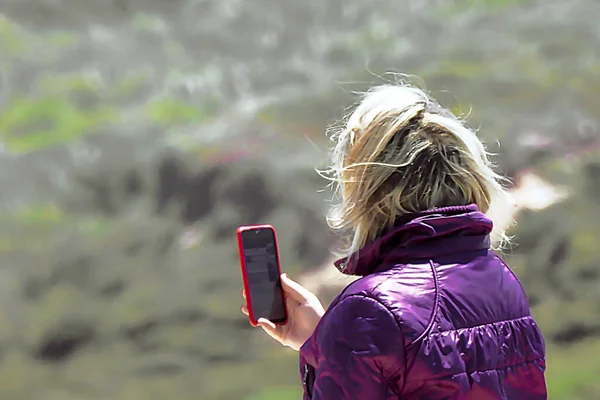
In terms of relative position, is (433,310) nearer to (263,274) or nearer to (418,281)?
(418,281)

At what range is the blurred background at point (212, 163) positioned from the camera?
264 cm

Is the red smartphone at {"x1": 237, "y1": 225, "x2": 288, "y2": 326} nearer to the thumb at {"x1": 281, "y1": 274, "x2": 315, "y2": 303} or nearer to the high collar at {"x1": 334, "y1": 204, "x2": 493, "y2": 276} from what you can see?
the thumb at {"x1": 281, "y1": 274, "x2": 315, "y2": 303}

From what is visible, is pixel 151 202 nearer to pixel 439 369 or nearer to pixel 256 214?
pixel 256 214

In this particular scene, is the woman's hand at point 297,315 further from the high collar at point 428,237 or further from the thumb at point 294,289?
the high collar at point 428,237

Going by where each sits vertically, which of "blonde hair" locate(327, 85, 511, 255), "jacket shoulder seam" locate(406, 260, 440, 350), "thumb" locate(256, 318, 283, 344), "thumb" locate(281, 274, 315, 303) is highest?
"blonde hair" locate(327, 85, 511, 255)

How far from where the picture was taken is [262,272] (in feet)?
4.62

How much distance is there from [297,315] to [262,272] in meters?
0.10

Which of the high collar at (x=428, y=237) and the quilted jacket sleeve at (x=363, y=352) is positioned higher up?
the high collar at (x=428, y=237)

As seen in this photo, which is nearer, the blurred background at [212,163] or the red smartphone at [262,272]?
the red smartphone at [262,272]

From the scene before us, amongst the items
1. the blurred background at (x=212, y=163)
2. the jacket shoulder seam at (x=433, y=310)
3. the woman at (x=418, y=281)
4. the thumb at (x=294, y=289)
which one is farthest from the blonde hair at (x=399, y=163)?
the blurred background at (x=212, y=163)

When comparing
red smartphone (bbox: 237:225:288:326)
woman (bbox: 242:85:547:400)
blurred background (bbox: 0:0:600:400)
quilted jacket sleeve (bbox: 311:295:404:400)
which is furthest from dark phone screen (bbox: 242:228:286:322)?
blurred background (bbox: 0:0:600:400)

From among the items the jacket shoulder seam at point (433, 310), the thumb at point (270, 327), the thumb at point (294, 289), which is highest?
the jacket shoulder seam at point (433, 310)

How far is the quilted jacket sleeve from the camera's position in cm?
96

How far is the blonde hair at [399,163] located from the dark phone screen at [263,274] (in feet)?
0.96
